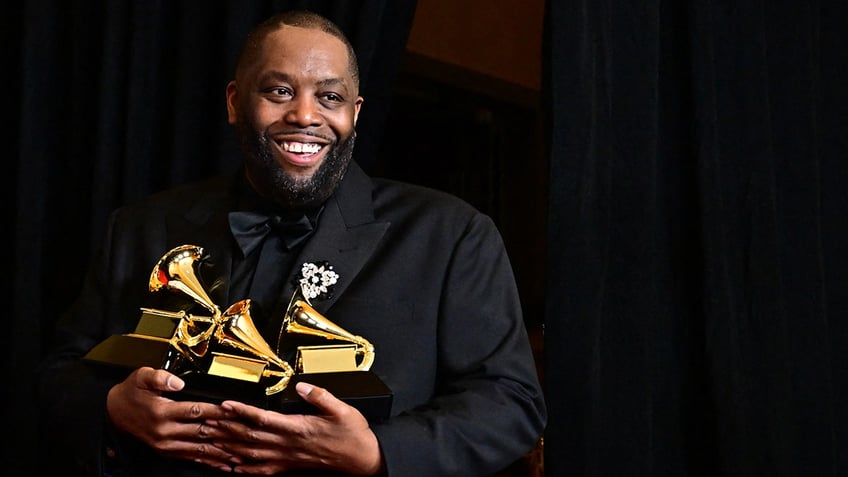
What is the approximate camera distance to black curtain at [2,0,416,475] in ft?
7.28

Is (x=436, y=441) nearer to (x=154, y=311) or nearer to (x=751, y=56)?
(x=154, y=311)

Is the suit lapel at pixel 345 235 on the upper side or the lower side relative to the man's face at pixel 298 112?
lower

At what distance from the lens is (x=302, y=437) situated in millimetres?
1120

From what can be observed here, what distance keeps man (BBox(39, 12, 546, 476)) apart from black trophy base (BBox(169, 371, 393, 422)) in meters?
0.02

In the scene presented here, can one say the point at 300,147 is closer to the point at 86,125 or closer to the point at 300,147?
the point at 300,147

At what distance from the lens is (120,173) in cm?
230

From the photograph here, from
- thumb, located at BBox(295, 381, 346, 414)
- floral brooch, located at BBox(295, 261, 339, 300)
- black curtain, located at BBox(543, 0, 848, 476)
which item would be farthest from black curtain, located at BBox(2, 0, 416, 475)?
thumb, located at BBox(295, 381, 346, 414)

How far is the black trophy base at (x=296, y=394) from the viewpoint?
114 centimetres

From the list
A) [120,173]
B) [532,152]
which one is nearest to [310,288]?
[120,173]

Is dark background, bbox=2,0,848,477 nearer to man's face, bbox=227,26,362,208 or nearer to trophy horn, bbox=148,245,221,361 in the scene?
man's face, bbox=227,26,362,208

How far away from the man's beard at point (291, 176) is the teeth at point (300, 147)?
0.02 meters

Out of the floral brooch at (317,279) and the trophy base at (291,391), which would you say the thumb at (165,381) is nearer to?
the trophy base at (291,391)

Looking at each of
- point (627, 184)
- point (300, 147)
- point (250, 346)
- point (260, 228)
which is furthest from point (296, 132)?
point (627, 184)

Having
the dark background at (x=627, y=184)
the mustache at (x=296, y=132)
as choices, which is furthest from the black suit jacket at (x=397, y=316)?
the dark background at (x=627, y=184)
